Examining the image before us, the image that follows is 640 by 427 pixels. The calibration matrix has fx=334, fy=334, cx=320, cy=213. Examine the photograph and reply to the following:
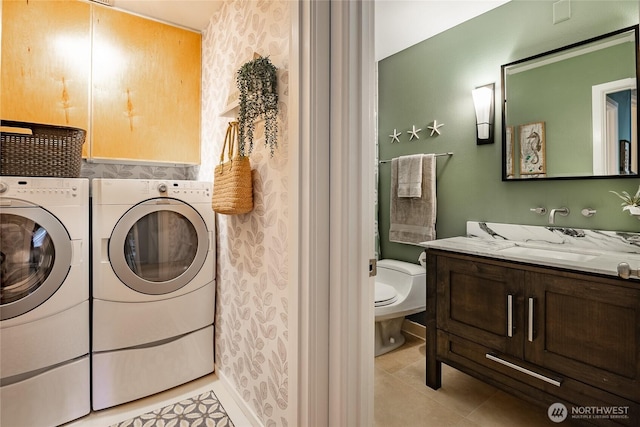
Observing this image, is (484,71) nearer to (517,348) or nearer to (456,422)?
(517,348)

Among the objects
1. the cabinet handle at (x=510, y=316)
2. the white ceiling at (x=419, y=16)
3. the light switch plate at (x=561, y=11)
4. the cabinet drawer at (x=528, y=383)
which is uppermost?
the white ceiling at (x=419, y=16)

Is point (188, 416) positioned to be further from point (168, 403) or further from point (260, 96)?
point (260, 96)

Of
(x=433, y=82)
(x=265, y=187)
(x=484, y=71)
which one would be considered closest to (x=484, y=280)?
(x=265, y=187)

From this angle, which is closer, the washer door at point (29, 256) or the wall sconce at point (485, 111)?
the washer door at point (29, 256)

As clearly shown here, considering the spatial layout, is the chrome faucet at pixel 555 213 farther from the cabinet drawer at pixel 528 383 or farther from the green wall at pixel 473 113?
the cabinet drawer at pixel 528 383

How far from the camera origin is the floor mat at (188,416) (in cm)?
164

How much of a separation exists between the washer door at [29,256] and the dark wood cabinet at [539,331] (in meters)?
1.85

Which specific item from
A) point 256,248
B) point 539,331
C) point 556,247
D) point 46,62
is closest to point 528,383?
point 539,331

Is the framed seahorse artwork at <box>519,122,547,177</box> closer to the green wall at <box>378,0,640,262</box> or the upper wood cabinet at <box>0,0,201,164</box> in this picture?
the green wall at <box>378,0,640,262</box>

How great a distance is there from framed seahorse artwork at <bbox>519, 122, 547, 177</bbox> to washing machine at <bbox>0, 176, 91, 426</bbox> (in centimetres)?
242

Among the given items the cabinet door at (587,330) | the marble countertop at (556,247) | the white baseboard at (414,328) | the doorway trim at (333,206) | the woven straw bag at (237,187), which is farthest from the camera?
the white baseboard at (414,328)

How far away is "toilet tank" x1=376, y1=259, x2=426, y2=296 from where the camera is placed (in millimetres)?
2387

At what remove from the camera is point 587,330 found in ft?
4.32

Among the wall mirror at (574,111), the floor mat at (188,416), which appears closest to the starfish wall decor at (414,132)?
the wall mirror at (574,111)
